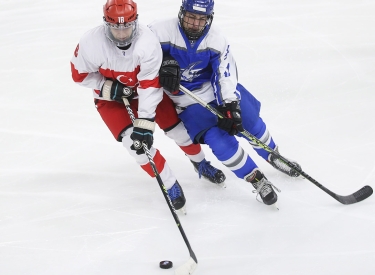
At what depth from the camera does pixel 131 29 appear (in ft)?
8.57

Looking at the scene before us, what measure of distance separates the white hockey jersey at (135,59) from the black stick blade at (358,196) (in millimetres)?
1111

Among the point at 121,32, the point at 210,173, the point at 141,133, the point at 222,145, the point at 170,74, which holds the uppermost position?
the point at 121,32

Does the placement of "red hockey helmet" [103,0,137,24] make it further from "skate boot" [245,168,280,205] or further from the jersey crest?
"skate boot" [245,168,280,205]

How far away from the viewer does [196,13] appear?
2.72 m

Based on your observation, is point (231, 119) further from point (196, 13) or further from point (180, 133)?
point (196, 13)

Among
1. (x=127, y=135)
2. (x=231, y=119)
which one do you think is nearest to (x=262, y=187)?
(x=231, y=119)

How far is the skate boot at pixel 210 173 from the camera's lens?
3186mm

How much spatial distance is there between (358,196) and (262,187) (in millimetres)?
515

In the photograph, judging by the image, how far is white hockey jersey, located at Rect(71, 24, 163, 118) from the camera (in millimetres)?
2691

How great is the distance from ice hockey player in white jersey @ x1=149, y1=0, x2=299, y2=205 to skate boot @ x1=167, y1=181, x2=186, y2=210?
0.29 meters

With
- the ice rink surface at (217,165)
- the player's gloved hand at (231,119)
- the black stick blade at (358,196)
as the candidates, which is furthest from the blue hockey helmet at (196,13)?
the black stick blade at (358,196)

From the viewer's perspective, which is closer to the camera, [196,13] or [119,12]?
[119,12]

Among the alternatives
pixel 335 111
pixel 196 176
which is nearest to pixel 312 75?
pixel 335 111

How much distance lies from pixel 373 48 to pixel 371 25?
0.62 meters
